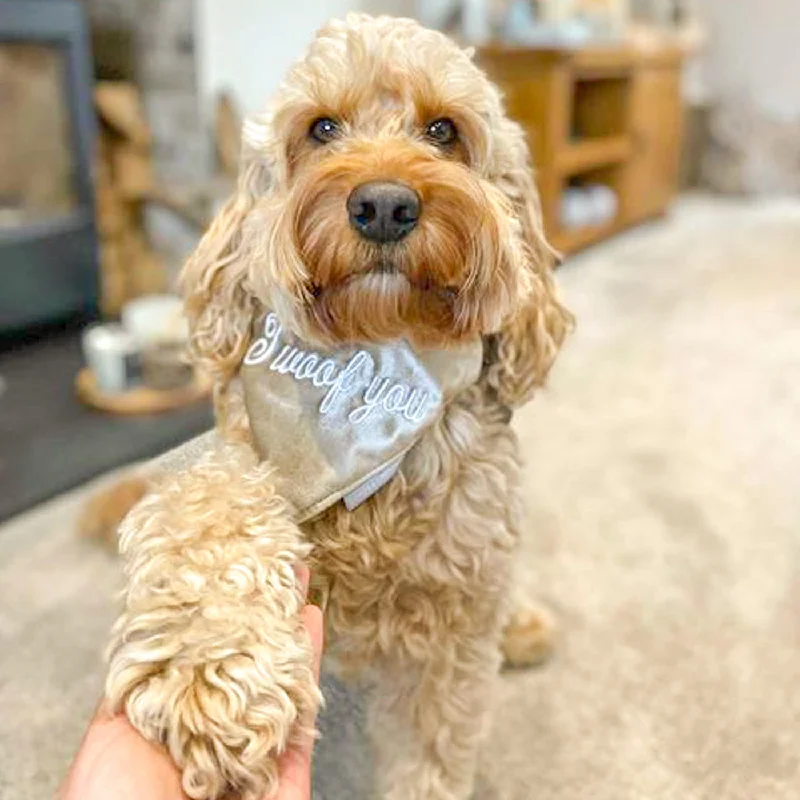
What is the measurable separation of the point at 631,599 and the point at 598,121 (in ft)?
9.36

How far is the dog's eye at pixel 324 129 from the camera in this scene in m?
0.99

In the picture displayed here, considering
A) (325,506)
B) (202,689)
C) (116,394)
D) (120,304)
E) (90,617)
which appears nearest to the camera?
(202,689)

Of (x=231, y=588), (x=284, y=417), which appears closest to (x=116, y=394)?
(x=284, y=417)

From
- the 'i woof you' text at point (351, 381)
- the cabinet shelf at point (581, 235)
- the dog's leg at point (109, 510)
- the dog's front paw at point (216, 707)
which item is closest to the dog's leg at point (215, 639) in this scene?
the dog's front paw at point (216, 707)

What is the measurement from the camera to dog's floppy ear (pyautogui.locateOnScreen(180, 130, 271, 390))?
3.37 ft

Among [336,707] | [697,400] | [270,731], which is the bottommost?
[697,400]

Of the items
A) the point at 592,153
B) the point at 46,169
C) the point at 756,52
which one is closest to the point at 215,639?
the point at 46,169

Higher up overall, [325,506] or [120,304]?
[325,506]

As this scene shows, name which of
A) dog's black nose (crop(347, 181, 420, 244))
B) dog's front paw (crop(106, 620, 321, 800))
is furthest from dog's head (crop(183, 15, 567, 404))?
dog's front paw (crop(106, 620, 321, 800))

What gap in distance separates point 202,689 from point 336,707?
0.30 m

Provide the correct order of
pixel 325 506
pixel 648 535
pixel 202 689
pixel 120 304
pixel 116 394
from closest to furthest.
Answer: pixel 202 689 → pixel 325 506 → pixel 648 535 → pixel 116 394 → pixel 120 304

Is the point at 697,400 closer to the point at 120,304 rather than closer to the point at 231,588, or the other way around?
the point at 120,304

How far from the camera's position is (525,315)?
1043 mm

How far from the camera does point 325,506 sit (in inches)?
37.2
